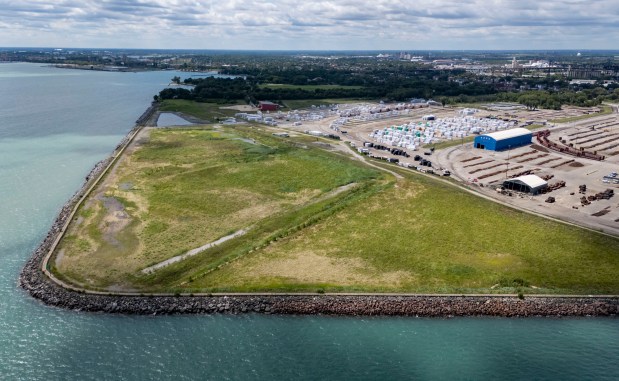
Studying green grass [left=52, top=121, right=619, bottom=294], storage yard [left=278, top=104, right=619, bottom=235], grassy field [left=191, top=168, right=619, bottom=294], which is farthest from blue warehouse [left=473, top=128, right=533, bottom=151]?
grassy field [left=191, top=168, right=619, bottom=294]

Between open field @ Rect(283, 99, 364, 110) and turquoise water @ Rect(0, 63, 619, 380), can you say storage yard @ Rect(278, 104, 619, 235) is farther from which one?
turquoise water @ Rect(0, 63, 619, 380)

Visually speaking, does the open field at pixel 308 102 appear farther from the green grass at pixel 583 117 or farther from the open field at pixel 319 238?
the open field at pixel 319 238

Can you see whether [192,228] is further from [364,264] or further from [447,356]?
[447,356]

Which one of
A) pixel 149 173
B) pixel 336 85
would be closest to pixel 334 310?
pixel 149 173

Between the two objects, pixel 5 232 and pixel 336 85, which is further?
pixel 336 85

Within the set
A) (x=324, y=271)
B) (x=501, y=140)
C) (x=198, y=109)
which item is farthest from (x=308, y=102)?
(x=324, y=271)

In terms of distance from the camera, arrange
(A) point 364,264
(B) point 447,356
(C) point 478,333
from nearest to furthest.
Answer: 1. (B) point 447,356
2. (C) point 478,333
3. (A) point 364,264

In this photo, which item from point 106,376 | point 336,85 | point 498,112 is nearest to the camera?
point 106,376
